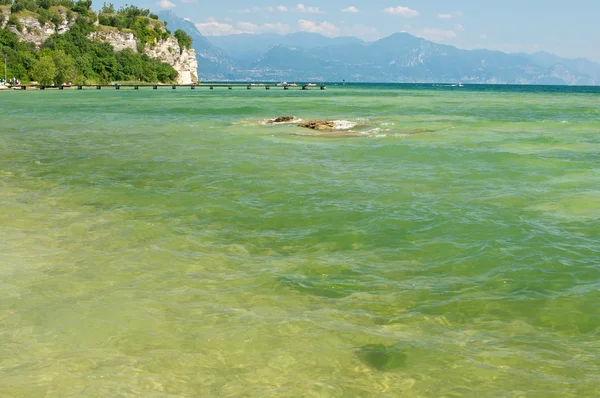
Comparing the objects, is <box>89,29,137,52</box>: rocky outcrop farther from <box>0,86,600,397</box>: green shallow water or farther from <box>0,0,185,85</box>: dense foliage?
<box>0,86,600,397</box>: green shallow water

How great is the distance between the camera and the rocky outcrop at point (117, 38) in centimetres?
18881

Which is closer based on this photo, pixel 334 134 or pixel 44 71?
pixel 334 134

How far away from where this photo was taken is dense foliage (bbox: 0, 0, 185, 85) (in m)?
138

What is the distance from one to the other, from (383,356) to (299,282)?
255cm

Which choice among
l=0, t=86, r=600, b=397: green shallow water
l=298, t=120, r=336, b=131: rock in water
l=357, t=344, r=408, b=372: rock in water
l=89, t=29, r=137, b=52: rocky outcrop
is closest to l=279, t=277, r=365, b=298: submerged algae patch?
l=0, t=86, r=600, b=397: green shallow water

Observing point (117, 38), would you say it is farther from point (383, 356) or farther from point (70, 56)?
point (383, 356)

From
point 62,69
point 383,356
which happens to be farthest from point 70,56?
point 383,356

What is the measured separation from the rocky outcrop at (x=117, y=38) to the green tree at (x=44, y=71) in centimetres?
5907

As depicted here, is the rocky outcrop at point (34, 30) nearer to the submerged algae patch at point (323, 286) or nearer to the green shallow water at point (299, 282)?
the green shallow water at point (299, 282)

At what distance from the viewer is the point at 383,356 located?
6145 millimetres

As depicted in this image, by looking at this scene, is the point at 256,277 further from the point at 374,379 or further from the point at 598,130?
the point at 598,130

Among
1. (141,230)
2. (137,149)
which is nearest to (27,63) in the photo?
(137,149)

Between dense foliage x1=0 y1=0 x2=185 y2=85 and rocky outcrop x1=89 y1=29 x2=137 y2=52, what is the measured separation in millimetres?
2314

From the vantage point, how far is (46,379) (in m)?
5.47
